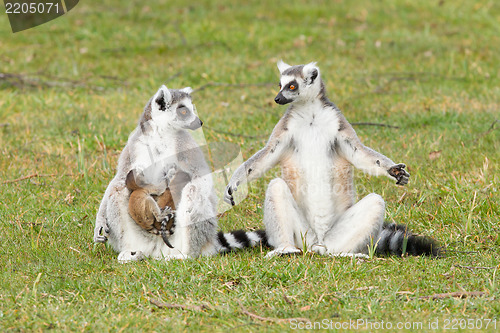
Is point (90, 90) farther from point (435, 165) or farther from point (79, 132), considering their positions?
point (435, 165)

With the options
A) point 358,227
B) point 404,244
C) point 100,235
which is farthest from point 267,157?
point 100,235

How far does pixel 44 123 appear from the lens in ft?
A: 28.0

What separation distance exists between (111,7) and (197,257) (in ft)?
35.0

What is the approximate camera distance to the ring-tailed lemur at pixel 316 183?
4.82 metres

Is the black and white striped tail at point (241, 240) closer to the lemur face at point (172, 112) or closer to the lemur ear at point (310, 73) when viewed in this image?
the lemur face at point (172, 112)

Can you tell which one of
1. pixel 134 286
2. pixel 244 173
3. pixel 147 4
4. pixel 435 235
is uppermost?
pixel 147 4

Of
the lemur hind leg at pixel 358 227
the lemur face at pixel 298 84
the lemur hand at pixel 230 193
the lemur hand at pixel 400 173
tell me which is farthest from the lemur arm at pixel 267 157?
the lemur hand at pixel 400 173

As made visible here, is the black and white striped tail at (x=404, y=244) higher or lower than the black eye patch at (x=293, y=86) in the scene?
lower

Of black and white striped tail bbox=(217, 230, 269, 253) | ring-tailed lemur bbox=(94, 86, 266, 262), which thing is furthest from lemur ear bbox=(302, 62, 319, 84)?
black and white striped tail bbox=(217, 230, 269, 253)

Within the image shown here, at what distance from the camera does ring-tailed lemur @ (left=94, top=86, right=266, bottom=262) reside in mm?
4863

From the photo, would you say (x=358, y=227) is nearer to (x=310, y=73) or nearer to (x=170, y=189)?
(x=310, y=73)

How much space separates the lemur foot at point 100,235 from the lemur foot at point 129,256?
175mm

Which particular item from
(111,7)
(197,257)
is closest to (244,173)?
(197,257)

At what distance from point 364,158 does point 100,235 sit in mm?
2093
